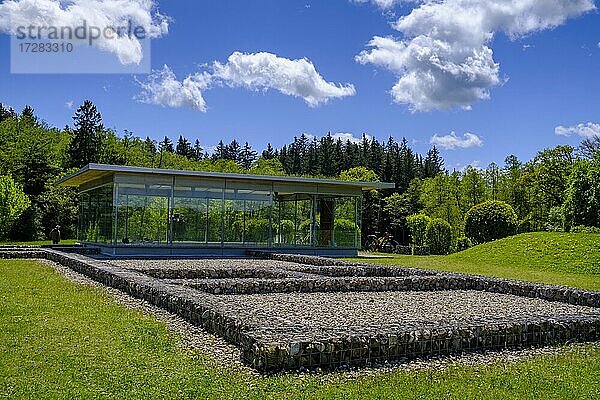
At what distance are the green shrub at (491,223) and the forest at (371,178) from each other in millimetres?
831

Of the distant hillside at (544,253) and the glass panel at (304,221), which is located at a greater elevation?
the glass panel at (304,221)

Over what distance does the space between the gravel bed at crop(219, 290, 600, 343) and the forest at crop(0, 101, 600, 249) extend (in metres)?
21.1

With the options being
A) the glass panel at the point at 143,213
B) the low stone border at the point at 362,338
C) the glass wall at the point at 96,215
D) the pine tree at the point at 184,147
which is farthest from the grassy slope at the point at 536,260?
the pine tree at the point at 184,147

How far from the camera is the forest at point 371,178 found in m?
36.1

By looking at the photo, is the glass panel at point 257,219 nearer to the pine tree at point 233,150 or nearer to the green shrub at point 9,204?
the green shrub at point 9,204

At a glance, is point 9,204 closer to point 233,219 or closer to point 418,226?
point 233,219

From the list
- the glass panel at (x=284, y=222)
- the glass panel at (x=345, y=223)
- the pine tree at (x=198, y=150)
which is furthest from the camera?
the pine tree at (x=198, y=150)

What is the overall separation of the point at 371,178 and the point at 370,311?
47.5 m

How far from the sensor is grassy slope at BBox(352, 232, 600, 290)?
62.5ft

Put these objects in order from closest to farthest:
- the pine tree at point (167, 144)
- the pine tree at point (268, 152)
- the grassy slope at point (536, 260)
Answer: the grassy slope at point (536, 260) < the pine tree at point (167, 144) < the pine tree at point (268, 152)

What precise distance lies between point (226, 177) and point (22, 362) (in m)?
18.9

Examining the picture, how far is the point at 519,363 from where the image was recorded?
6.85 m

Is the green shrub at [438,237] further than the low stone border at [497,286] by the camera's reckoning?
Yes

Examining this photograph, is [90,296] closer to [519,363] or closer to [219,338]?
[219,338]
